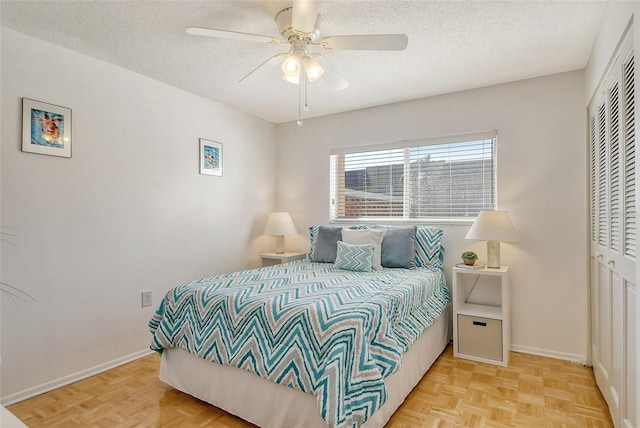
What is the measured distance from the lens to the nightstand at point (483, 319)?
110 inches

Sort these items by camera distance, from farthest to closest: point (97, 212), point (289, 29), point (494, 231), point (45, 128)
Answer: point (494, 231) < point (97, 212) < point (45, 128) < point (289, 29)

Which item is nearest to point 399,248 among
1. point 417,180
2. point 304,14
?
point 417,180

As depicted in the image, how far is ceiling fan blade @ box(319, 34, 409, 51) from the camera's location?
6.24 ft

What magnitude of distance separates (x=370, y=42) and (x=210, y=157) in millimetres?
2232

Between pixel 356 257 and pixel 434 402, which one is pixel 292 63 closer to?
pixel 356 257

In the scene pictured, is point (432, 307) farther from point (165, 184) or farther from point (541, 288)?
point (165, 184)

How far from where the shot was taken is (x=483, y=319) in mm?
2855

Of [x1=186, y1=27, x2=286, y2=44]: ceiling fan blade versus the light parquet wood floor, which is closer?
[x1=186, y1=27, x2=286, y2=44]: ceiling fan blade

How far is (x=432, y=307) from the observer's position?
2764 millimetres

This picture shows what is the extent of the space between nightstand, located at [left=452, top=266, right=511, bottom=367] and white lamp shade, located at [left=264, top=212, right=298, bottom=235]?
1892 millimetres

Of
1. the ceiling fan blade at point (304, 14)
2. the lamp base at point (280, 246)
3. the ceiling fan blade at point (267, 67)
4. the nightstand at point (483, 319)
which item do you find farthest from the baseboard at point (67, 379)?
the ceiling fan blade at point (304, 14)

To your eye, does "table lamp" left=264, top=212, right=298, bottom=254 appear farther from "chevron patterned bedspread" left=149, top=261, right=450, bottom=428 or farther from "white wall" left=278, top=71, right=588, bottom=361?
"white wall" left=278, top=71, right=588, bottom=361

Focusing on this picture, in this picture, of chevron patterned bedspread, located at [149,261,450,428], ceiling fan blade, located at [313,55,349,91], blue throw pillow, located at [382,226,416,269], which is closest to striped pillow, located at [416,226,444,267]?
blue throw pillow, located at [382,226,416,269]

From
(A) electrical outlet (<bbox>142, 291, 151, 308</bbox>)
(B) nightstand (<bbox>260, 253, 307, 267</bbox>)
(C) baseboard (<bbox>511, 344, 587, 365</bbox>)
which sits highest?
(B) nightstand (<bbox>260, 253, 307, 267</bbox>)
